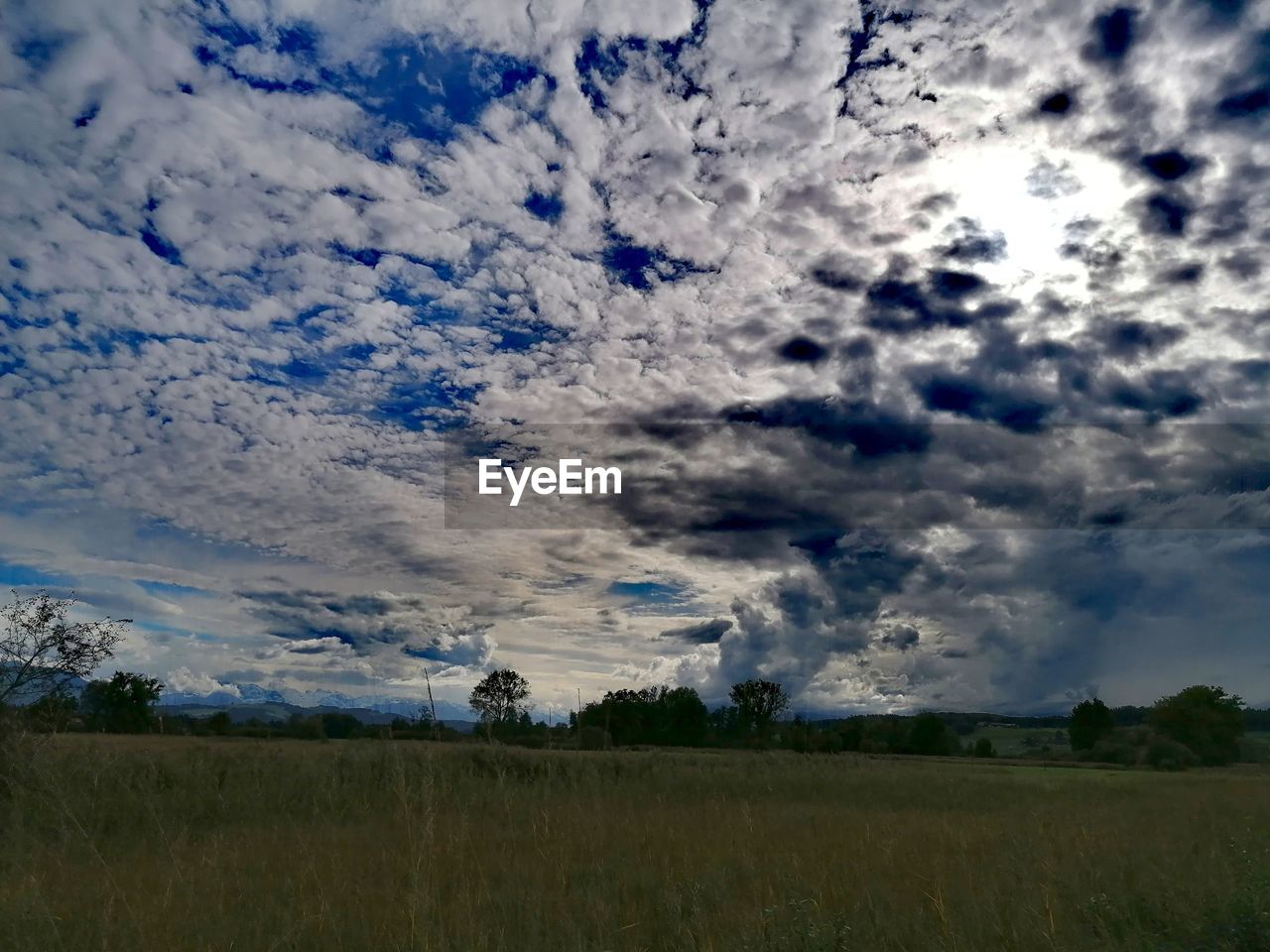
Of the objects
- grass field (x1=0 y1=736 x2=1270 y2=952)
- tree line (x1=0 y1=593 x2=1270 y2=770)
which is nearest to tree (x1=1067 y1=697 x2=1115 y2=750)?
tree line (x1=0 y1=593 x2=1270 y2=770)

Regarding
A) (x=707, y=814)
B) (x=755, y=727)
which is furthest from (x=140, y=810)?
(x=755, y=727)

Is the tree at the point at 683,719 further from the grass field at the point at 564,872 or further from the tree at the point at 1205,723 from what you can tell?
the grass field at the point at 564,872

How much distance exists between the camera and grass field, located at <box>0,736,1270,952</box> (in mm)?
5625

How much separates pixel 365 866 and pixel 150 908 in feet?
7.06

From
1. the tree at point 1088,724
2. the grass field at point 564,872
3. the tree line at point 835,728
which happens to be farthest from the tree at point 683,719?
the grass field at point 564,872

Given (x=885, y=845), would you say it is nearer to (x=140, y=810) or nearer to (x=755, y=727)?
(x=140, y=810)

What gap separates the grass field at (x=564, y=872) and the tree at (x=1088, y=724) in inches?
3267

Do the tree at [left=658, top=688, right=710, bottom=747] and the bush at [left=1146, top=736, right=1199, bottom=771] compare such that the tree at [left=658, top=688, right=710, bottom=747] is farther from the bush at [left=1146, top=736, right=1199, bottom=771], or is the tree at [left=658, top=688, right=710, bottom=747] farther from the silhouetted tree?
the bush at [left=1146, top=736, right=1199, bottom=771]

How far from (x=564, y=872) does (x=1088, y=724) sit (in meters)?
99.2

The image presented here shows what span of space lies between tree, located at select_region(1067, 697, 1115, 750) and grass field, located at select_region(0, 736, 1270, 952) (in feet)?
272

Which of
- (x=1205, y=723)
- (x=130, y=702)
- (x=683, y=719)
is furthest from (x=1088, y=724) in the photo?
(x=130, y=702)

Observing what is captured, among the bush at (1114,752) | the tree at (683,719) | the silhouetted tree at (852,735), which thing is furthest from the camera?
the tree at (683,719)

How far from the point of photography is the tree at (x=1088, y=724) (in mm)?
85812

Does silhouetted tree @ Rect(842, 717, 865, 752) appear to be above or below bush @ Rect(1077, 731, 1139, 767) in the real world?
above
